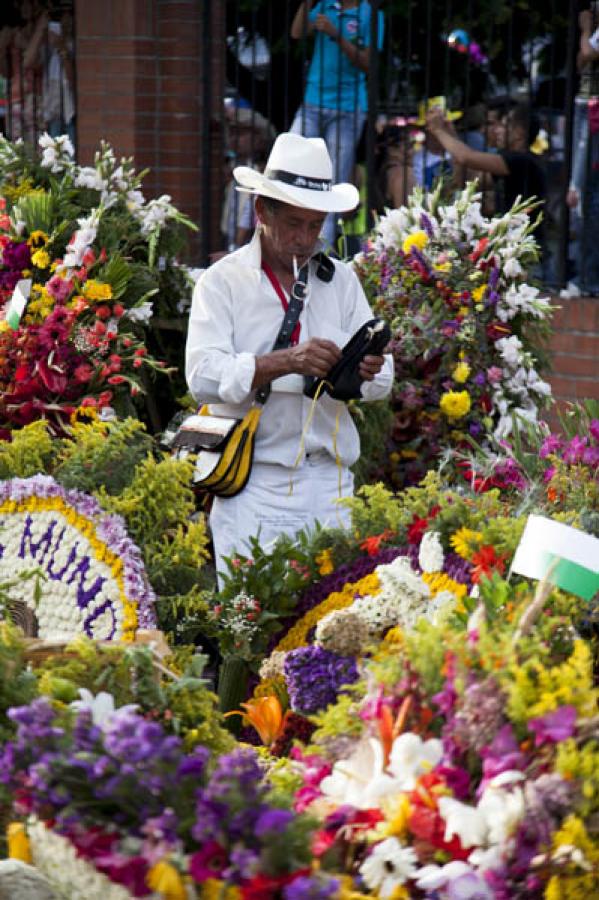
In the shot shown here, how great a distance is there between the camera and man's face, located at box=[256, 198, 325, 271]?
13.3ft

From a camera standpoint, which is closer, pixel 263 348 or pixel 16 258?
pixel 263 348

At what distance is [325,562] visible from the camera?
3.13 m

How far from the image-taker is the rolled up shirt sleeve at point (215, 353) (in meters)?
3.88

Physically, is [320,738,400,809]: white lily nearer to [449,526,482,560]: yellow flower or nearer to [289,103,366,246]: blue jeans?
[449,526,482,560]: yellow flower

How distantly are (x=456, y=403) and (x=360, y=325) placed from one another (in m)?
1.04

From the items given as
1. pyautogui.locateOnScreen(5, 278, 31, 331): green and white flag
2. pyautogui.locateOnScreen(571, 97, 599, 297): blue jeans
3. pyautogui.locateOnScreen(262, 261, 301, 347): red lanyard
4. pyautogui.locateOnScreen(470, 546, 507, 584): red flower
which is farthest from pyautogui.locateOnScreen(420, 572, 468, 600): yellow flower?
pyautogui.locateOnScreen(571, 97, 599, 297): blue jeans

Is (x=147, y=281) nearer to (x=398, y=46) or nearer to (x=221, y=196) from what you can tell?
(x=221, y=196)

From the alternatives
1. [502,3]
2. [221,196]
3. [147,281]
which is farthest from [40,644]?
[502,3]

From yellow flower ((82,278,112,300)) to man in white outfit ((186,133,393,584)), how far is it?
71cm

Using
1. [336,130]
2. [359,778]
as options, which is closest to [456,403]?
[336,130]

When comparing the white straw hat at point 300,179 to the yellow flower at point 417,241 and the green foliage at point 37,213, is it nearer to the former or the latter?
the green foliage at point 37,213

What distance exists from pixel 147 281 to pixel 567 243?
2634 mm

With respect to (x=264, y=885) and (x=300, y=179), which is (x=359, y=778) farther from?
(x=300, y=179)

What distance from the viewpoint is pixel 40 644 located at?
238cm
